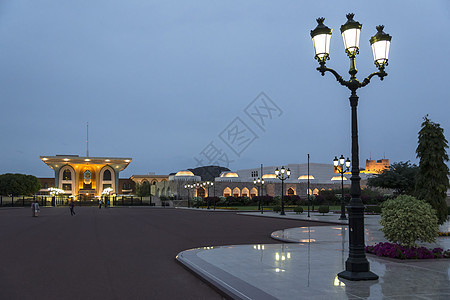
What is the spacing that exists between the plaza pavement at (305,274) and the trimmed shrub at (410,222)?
0.68m

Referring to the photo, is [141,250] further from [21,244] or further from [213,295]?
[213,295]

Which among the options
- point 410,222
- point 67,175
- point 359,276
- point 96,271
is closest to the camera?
point 359,276

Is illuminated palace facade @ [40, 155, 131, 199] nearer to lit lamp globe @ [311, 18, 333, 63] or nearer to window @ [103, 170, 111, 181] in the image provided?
window @ [103, 170, 111, 181]

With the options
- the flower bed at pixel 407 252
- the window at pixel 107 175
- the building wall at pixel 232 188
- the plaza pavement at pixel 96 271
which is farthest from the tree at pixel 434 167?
the window at pixel 107 175

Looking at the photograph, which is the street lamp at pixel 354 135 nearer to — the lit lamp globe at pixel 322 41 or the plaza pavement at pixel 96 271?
the lit lamp globe at pixel 322 41

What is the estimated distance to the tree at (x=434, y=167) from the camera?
60.5ft

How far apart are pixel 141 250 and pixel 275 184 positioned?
82.3 metres

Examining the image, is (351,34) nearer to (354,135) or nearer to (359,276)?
(354,135)

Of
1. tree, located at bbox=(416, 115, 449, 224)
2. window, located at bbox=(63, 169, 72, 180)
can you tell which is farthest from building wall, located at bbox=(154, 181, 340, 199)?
tree, located at bbox=(416, 115, 449, 224)

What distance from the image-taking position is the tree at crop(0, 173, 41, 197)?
9200 cm

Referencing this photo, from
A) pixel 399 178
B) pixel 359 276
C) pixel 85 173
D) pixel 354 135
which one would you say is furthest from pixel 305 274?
pixel 85 173

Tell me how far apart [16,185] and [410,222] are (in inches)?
3876

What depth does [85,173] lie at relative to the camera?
4781 inches

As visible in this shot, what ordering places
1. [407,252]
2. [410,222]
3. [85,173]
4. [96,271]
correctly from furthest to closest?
[85,173] → [407,252] → [410,222] → [96,271]
